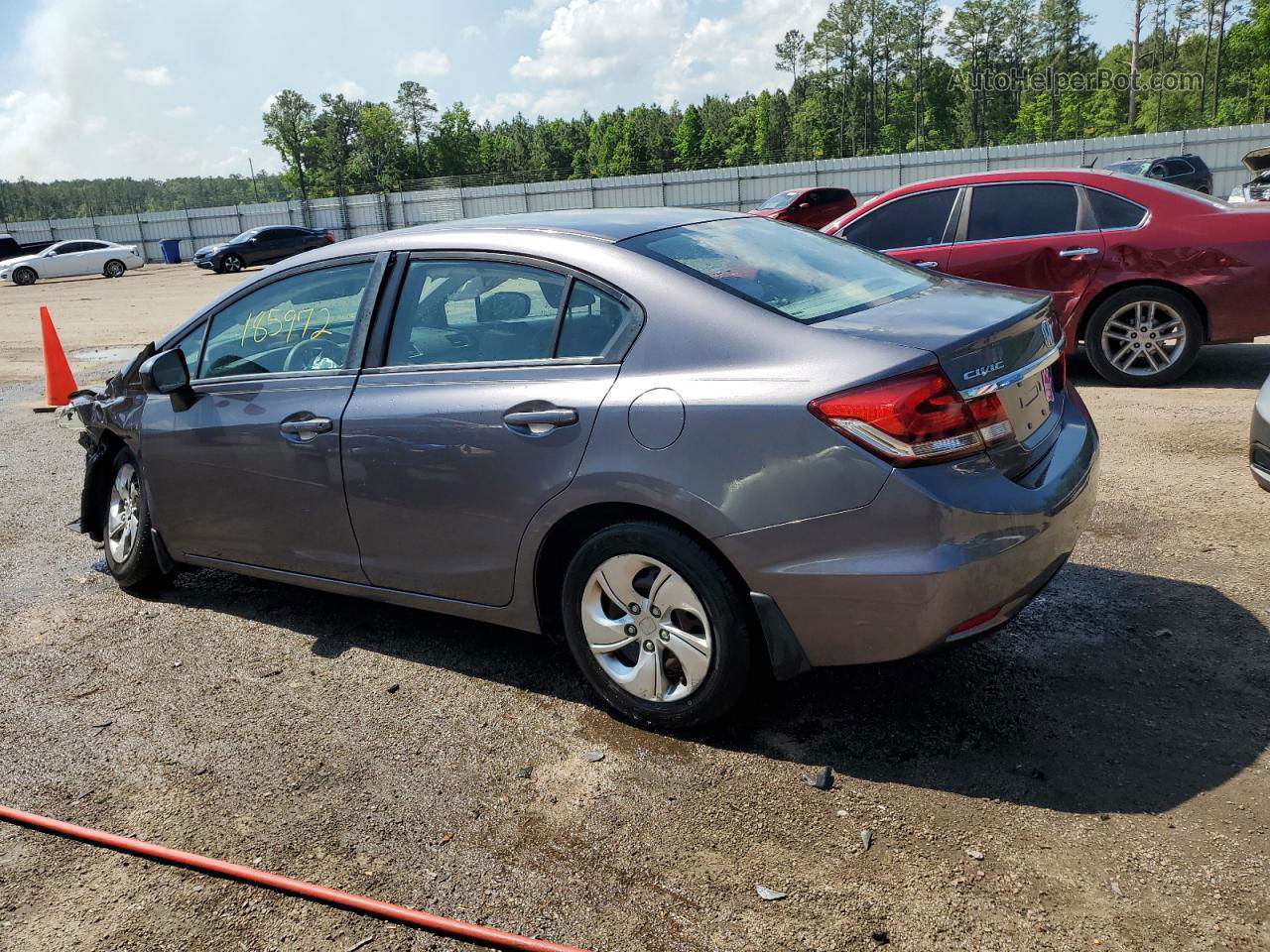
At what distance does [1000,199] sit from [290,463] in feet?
20.4

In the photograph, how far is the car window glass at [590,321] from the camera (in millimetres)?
3367

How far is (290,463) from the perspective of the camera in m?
4.05

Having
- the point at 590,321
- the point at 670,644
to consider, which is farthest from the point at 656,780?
the point at 590,321

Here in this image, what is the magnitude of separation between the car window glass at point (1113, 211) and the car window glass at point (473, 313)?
224 inches

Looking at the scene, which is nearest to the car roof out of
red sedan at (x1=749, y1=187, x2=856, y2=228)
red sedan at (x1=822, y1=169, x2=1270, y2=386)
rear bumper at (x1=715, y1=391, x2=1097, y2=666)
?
rear bumper at (x1=715, y1=391, x2=1097, y2=666)

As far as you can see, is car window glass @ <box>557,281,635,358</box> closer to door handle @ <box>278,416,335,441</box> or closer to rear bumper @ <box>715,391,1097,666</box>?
rear bumper @ <box>715,391,1097,666</box>

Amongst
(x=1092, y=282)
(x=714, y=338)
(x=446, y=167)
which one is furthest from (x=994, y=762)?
(x=446, y=167)

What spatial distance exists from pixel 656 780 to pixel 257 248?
3668 cm

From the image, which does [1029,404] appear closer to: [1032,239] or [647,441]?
[647,441]

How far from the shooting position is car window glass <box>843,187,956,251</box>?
335 inches

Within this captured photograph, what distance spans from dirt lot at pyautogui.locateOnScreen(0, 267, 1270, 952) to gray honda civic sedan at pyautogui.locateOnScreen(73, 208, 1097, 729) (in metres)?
0.36

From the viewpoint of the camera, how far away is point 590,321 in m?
3.43

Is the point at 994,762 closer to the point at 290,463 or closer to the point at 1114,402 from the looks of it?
the point at 290,463

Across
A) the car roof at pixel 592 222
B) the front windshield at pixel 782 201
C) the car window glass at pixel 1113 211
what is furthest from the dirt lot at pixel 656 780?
the front windshield at pixel 782 201
